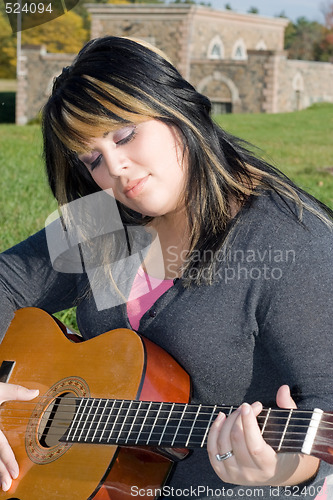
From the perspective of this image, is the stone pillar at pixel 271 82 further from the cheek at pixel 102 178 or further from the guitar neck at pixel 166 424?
the guitar neck at pixel 166 424

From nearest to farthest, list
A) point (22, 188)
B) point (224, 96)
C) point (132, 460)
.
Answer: point (132, 460) < point (22, 188) < point (224, 96)

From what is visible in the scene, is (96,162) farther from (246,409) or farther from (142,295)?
(246,409)

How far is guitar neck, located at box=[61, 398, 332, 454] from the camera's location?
5.16 feet

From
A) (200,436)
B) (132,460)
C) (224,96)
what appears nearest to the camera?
(200,436)

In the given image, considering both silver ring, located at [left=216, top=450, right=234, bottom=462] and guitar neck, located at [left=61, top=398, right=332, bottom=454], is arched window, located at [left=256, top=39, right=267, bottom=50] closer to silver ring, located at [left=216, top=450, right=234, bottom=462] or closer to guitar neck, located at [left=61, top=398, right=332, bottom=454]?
guitar neck, located at [left=61, top=398, right=332, bottom=454]

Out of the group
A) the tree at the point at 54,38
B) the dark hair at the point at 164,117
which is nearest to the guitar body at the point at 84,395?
the dark hair at the point at 164,117

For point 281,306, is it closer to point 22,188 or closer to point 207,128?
point 207,128

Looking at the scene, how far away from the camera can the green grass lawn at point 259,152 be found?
6191mm

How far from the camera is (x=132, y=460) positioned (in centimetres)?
200

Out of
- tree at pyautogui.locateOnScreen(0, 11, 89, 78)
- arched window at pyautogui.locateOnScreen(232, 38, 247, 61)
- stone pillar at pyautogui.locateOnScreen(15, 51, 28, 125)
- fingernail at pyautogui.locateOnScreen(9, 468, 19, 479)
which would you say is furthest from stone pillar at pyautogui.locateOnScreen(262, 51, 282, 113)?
fingernail at pyautogui.locateOnScreen(9, 468, 19, 479)

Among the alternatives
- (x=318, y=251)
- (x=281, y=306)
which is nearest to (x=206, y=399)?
Answer: (x=281, y=306)

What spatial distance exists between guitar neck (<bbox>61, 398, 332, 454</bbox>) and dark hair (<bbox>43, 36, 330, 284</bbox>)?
0.41 metres

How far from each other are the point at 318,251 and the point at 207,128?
1.76 feet

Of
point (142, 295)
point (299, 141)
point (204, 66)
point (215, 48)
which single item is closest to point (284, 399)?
point (142, 295)
